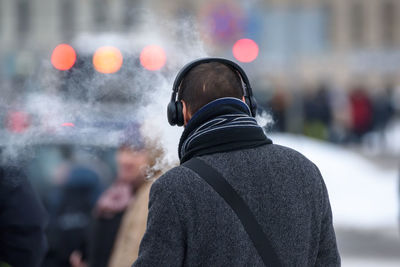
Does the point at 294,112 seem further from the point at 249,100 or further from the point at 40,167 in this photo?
the point at 249,100

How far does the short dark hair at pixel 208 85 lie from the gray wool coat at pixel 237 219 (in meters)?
0.18

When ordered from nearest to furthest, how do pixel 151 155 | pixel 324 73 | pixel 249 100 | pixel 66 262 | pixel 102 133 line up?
1. pixel 249 100
2. pixel 151 155
3. pixel 102 133
4. pixel 66 262
5. pixel 324 73

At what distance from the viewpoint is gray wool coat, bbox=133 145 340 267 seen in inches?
85.5

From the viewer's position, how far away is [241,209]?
223cm

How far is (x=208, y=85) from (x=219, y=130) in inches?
5.9

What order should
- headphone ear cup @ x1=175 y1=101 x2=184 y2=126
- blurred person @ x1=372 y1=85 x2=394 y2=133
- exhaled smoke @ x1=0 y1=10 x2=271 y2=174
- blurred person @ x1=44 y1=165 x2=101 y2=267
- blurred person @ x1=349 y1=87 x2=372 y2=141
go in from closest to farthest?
headphone ear cup @ x1=175 y1=101 x2=184 y2=126
exhaled smoke @ x1=0 y1=10 x2=271 y2=174
blurred person @ x1=44 y1=165 x2=101 y2=267
blurred person @ x1=349 y1=87 x2=372 y2=141
blurred person @ x1=372 y1=85 x2=394 y2=133

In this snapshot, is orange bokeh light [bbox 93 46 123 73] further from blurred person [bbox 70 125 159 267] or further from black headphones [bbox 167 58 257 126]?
black headphones [bbox 167 58 257 126]

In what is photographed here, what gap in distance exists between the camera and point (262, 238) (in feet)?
7.34

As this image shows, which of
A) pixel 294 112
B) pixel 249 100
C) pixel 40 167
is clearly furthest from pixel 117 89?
pixel 294 112

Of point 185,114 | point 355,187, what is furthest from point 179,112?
point 355,187

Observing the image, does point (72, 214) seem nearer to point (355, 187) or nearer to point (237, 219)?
point (237, 219)

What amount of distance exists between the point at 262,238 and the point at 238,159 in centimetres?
24

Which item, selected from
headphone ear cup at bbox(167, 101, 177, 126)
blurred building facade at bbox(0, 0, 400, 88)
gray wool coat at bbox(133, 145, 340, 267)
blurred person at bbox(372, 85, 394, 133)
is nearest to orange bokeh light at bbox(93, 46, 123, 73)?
headphone ear cup at bbox(167, 101, 177, 126)

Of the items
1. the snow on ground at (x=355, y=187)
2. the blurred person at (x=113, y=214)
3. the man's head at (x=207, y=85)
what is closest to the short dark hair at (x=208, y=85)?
the man's head at (x=207, y=85)
